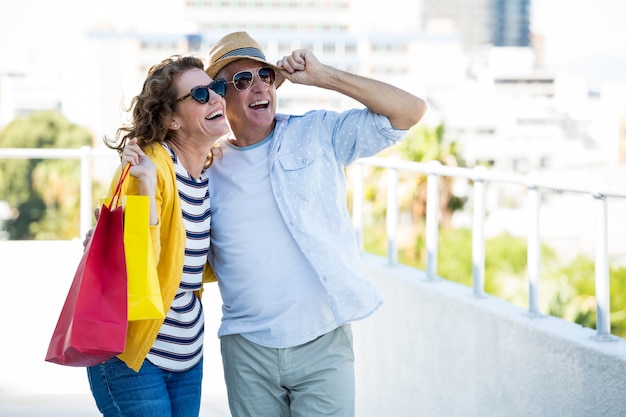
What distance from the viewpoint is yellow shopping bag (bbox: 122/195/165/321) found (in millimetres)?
2148

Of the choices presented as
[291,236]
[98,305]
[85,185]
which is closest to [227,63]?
[291,236]

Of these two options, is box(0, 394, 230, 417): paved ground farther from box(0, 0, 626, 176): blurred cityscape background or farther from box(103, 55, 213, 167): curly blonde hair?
box(0, 0, 626, 176): blurred cityscape background

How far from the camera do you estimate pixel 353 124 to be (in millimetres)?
2594

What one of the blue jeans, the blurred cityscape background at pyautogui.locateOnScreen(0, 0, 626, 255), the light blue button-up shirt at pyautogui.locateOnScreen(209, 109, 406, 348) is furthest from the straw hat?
the blurred cityscape background at pyautogui.locateOnScreen(0, 0, 626, 255)

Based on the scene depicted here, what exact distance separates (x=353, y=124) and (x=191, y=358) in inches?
31.0

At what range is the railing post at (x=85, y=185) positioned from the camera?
5027 mm

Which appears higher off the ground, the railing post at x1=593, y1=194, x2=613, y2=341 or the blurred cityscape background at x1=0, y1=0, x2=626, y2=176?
the blurred cityscape background at x1=0, y1=0, x2=626, y2=176

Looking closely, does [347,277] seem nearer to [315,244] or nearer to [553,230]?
[315,244]

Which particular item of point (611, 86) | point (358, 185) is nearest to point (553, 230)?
point (611, 86)

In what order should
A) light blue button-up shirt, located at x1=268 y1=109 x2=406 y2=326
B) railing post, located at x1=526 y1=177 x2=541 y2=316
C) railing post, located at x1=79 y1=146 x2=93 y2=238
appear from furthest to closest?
railing post, located at x1=79 y1=146 x2=93 y2=238, railing post, located at x1=526 y1=177 x2=541 y2=316, light blue button-up shirt, located at x1=268 y1=109 x2=406 y2=326

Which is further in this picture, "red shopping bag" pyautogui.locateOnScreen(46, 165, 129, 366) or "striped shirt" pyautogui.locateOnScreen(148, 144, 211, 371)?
"striped shirt" pyautogui.locateOnScreen(148, 144, 211, 371)

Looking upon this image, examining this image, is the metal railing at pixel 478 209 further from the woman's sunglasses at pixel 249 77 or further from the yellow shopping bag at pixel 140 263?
the yellow shopping bag at pixel 140 263

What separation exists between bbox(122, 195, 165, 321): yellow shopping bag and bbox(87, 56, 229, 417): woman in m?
0.07

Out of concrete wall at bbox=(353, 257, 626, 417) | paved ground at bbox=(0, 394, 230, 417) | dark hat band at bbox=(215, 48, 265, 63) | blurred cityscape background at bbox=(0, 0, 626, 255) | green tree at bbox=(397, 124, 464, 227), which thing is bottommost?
paved ground at bbox=(0, 394, 230, 417)
